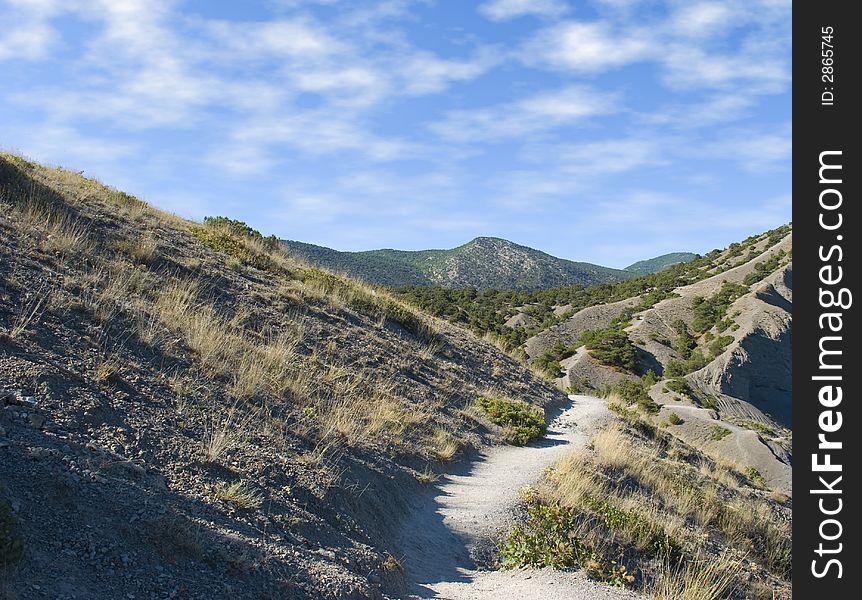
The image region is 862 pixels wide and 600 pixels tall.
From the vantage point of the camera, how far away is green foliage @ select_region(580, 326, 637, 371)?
39.3m

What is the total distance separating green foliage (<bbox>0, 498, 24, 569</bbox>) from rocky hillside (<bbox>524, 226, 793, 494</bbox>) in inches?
847

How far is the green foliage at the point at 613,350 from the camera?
39.3 m

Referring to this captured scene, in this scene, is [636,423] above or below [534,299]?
below

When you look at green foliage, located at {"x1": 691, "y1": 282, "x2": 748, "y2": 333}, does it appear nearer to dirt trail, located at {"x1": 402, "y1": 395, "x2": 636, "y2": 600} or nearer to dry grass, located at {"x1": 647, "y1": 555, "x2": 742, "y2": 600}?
dirt trail, located at {"x1": 402, "y1": 395, "x2": 636, "y2": 600}

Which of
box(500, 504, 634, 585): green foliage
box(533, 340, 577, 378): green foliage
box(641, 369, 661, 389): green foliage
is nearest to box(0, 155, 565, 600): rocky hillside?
box(500, 504, 634, 585): green foliage

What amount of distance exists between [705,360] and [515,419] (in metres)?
29.3

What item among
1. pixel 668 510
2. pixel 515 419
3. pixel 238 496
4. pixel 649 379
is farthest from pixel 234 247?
pixel 649 379

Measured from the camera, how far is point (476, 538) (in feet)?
27.1

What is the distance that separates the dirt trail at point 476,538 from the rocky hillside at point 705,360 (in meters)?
13.5

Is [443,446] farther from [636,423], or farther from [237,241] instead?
[237,241]

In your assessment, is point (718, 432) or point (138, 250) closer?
point (138, 250)

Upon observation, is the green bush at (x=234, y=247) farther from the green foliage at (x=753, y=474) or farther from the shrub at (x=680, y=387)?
the shrub at (x=680, y=387)

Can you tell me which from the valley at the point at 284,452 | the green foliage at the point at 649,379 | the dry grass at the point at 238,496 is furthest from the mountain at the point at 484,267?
the dry grass at the point at 238,496

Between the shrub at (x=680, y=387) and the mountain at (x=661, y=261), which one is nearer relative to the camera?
the shrub at (x=680, y=387)
